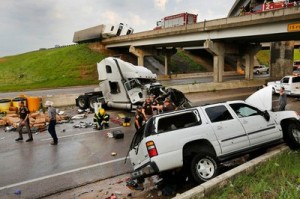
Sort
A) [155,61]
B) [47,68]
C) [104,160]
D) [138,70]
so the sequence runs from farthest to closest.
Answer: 1. [155,61]
2. [47,68]
3. [138,70]
4. [104,160]

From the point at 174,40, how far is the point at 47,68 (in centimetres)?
2548

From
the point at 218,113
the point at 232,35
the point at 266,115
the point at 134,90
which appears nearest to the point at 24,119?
the point at 134,90

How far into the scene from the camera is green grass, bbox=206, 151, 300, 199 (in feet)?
18.4

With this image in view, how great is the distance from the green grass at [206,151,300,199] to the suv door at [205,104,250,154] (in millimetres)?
832

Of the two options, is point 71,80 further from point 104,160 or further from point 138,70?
point 104,160

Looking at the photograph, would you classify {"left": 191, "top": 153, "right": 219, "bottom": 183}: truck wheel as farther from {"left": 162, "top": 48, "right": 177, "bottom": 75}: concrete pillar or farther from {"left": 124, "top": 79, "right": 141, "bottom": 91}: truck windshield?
{"left": 162, "top": 48, "right": 177, "bottom": 75}: concrete pillar

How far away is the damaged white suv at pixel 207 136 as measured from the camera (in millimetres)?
6875

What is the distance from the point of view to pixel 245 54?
38.2 metres

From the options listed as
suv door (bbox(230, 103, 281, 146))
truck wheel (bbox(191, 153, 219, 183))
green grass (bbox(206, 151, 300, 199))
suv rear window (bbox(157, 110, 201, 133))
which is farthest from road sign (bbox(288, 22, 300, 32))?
truck wheel (bbox(191, 153, 219, 183))

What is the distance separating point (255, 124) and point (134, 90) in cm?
1143

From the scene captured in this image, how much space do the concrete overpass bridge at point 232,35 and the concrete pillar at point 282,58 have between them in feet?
0.47

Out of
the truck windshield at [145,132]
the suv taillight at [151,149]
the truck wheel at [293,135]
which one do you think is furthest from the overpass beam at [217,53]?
the suv taillight at [151,149]

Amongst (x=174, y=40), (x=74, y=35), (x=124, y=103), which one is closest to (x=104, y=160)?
(x=124, y=103)

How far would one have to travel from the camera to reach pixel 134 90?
62.1ft
